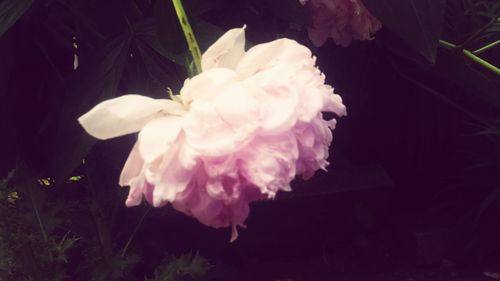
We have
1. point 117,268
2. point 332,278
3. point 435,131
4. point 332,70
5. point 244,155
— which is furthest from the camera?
point 435,131

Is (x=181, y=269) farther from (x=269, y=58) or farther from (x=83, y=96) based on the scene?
(x=269, y=58)

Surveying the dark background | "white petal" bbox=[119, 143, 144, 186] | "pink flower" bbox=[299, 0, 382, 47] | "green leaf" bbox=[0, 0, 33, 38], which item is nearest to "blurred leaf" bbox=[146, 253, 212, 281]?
the dark background

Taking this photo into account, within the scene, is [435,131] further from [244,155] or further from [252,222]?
[244,155]

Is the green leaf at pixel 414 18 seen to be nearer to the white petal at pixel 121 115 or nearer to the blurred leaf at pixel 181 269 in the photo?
the white petal at pixel 121 115

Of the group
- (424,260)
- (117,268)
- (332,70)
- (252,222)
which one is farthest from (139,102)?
(424,260)

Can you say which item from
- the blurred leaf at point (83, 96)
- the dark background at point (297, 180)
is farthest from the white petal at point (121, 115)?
the blurred leaf at point (83, 96)

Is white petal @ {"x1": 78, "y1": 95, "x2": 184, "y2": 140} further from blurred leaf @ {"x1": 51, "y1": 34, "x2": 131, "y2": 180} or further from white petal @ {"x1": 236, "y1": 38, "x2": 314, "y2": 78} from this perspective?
blurred leaf @ {"x1": 51, "y1": 34, "x2": 131, "y2": 180}
